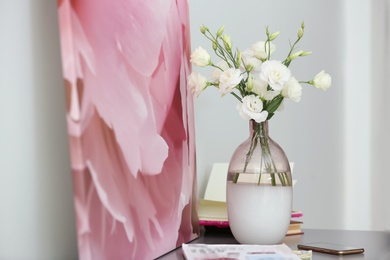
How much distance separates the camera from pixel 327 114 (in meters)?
2.13

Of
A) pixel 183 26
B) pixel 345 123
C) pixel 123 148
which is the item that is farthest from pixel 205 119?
pixel 345 123

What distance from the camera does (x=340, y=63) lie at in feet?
7.27

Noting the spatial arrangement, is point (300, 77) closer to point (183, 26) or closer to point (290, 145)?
point (290, 145)

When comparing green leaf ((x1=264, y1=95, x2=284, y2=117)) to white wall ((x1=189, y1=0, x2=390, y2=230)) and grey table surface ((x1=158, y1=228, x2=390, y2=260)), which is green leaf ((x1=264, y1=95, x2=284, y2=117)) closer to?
grey table surface ((x1=158, y1=228, x2=390, y2=260))

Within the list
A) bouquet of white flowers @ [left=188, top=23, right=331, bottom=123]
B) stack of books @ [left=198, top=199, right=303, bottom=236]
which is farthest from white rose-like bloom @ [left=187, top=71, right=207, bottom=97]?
stack of books @ [left=198, top=199, right=303, bottom=236]

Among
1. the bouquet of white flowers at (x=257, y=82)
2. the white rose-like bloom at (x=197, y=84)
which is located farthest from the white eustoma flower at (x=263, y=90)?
the white rose-like bloom at (x=197, y=84)

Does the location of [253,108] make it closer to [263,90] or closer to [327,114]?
[263,90]

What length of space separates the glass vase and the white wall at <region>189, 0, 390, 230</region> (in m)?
0.37

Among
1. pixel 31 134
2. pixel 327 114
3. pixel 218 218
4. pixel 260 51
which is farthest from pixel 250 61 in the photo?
pixel 327 114

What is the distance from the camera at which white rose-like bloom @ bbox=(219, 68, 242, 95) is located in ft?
3.84

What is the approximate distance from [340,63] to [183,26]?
40.9 inches

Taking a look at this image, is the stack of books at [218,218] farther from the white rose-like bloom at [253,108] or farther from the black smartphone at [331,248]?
the white rose-like bloom at [253,108]

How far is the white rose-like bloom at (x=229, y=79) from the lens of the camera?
1.17 metres

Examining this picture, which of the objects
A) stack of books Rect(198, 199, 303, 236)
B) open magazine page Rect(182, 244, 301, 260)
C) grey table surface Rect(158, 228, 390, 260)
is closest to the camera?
open magazine page Rect(182, 244, 301, 260)
